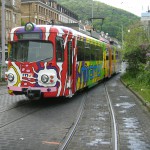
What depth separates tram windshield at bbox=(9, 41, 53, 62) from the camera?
13.4 m

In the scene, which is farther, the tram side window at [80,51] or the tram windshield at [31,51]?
the tram side window at [80,51]

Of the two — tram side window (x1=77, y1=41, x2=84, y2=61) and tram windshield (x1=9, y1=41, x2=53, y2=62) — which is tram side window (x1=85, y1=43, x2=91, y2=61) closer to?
tram side window (x1=77, y1=41, x2=84, y2=61)

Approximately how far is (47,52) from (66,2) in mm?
96137

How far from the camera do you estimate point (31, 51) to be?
44.3ft

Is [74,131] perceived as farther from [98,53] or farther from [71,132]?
[98,53]

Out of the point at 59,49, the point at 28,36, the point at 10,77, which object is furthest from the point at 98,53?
the point at 10,77

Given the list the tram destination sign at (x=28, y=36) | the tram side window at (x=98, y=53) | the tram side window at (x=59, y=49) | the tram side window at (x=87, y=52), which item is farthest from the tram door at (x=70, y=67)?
the tram side window at (x=98, y=53)

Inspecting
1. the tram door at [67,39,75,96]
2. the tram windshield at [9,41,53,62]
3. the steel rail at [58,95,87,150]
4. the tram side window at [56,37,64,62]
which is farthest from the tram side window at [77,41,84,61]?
the steel rail at [58,95,87,150]

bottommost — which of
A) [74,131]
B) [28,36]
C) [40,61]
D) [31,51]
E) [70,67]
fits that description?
[74,131]

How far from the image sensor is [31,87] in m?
13.0

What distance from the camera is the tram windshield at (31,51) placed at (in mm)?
13375

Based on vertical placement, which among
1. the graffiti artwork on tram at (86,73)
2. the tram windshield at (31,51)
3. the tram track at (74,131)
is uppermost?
the tram windshield at (31,51)

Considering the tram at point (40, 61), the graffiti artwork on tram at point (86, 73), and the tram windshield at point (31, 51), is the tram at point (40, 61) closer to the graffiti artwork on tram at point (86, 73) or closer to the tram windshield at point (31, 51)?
the tram windshield at point (31, 51)

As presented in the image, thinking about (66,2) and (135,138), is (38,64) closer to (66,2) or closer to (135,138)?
(135,138)
